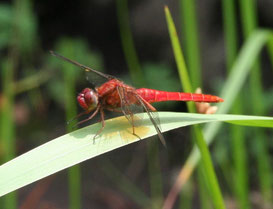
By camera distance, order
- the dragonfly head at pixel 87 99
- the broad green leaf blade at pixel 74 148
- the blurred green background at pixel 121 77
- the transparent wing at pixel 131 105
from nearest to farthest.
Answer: the broad green leaf blade at pixel 74 148, the transparent wing at pixel 131 105, the dragonfly head at pixel 87 99, the blurred green background at pixel 121 77

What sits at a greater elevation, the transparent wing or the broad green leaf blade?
the broad green leaf blade

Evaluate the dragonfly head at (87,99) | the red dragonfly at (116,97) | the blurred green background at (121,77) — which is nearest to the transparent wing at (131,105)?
the red dragonfly at (116,97)

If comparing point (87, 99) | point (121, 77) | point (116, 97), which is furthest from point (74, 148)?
point (121, 77)

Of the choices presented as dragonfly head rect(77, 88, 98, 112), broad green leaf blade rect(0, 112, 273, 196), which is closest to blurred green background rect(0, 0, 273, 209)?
dragonfly head rect(77, 88, 98, 112)

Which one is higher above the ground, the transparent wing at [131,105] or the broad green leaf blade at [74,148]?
the broad green leaf blade at [74,148]

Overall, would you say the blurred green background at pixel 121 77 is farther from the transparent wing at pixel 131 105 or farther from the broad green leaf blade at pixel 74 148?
the broad green leaf blade at pixel 74 148

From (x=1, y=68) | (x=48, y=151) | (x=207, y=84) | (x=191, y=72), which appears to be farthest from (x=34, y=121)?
(x=48, y=151)

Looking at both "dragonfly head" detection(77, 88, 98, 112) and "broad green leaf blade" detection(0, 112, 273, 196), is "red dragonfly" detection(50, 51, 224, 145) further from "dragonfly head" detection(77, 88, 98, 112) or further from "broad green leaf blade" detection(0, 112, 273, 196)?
"broad green leaf blade" detection(0, 112, 273, 196)
